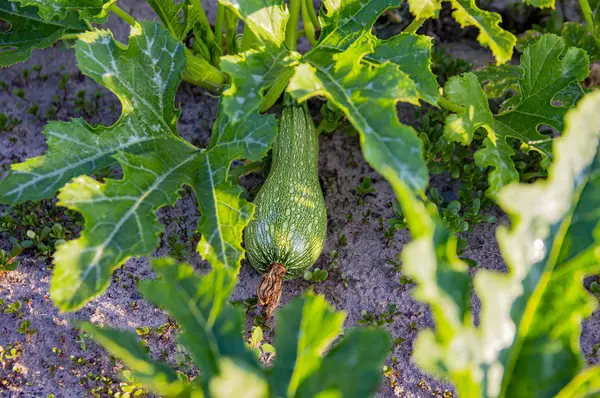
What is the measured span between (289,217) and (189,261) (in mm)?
585

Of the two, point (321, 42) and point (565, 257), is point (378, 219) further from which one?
point (565, 257)

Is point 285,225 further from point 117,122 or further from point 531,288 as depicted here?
point 531,288

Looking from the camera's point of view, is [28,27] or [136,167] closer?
[136,167]

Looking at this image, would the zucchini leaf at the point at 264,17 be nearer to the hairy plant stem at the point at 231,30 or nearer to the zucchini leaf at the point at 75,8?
the zucchini leaf at the point at 75,8

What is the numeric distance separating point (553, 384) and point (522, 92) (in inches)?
57.2

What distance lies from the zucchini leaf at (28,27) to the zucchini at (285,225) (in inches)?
47.0

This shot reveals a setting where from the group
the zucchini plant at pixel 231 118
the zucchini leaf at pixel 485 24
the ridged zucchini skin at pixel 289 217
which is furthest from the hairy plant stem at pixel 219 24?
the zucchini leaf at pixel 485 24

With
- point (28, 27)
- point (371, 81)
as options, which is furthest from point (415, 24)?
point (28, 27)

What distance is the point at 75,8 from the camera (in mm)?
2264

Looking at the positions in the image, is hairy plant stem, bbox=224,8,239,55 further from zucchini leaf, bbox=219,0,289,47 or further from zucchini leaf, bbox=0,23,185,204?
zucchini leaf, bbox=219,0,289,47

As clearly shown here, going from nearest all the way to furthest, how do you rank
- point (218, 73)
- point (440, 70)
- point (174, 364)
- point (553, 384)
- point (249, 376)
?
1. point (249, 376)
2. point (553, 384)
3. point (174, 364)
4. point (218, 73)
5. point (440, 70)

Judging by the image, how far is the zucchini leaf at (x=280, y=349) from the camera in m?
1.27

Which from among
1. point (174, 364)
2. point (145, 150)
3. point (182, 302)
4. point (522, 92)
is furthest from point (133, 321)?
point (522, 92)

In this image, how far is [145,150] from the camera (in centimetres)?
220
